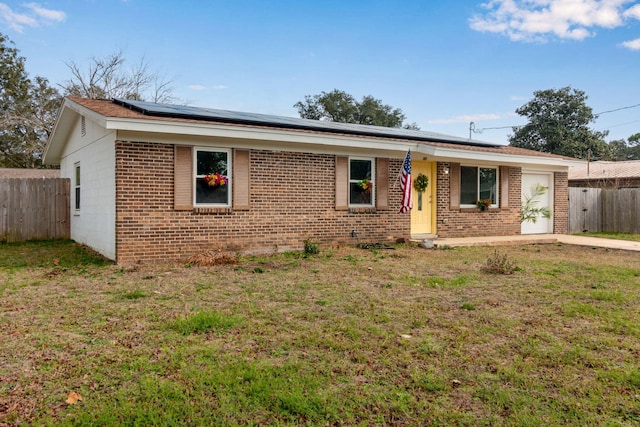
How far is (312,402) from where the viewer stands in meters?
2.70

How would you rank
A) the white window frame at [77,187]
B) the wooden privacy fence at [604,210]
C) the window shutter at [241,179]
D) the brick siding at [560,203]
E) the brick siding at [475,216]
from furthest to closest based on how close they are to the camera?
the wooden privacy fence at [604,210] → the brick siding at [560,203] → the brick siding at [475,216] → the white window frame at [77,187] → the window shutter at [241,179]

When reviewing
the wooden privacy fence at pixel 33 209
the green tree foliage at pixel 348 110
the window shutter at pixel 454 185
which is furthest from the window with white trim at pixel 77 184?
the green tree foliage at pixel 348 110

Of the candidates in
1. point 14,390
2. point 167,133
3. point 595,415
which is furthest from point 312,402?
point 167,133

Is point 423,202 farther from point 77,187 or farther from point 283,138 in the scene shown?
point 77,187

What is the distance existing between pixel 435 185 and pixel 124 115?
27.5 feet

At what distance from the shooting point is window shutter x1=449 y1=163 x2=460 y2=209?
40.8ft

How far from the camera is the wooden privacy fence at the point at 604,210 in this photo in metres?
15.9

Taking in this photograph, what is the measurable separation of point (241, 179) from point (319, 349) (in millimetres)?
6209

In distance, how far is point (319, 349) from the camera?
3.66 metres

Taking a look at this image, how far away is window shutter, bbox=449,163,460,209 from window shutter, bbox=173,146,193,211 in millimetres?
7495

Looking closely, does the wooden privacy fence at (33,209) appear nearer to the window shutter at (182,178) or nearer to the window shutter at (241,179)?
the window shutter at (182,178)

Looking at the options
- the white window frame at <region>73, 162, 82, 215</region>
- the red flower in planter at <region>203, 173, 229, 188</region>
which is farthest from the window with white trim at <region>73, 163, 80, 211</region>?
the red flower in planter at <region>203, 173, 229, 188</region>

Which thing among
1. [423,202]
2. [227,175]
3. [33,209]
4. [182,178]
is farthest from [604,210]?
[33,209]

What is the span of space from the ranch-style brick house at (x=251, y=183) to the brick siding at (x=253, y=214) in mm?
23
